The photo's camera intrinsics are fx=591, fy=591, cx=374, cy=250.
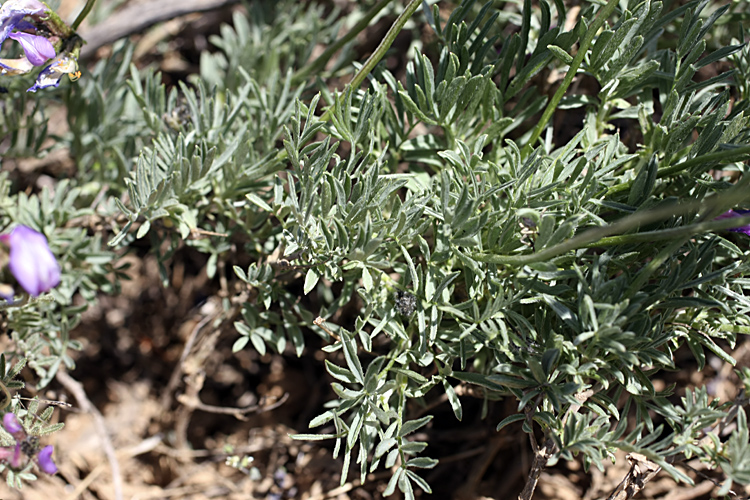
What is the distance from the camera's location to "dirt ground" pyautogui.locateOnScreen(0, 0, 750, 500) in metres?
1.82

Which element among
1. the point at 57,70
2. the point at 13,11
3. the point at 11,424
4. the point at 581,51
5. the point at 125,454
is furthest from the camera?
the point at 125,454

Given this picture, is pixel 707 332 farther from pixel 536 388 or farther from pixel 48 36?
pixel 48 36

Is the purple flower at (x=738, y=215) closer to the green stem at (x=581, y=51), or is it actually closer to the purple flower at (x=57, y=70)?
the green stem at (x=581, y=51)

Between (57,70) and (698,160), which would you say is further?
(57,70)

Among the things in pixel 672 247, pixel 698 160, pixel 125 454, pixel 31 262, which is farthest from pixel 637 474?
pixel 125 454

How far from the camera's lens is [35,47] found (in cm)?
149

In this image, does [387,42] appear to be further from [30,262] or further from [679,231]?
[30,262]

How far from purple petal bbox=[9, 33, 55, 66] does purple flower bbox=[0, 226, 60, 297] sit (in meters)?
0.60

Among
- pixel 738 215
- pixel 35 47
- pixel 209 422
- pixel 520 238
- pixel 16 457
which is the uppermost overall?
pixel 35 47

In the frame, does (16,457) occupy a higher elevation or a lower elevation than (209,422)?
higher

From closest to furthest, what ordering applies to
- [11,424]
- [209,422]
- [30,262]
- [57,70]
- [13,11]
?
[30,262], [11,424], [13,11], [57,70], [209,422]

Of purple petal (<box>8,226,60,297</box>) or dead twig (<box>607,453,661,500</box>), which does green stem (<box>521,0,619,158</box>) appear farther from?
purple petal (<box>8,226,60,297</box>)

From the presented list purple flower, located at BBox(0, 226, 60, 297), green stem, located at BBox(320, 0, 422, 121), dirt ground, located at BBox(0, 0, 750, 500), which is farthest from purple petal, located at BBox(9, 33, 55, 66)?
dirt ground, located at BBox(0, 0, 750, 500)

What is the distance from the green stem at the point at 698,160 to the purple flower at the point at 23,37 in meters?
1.45
